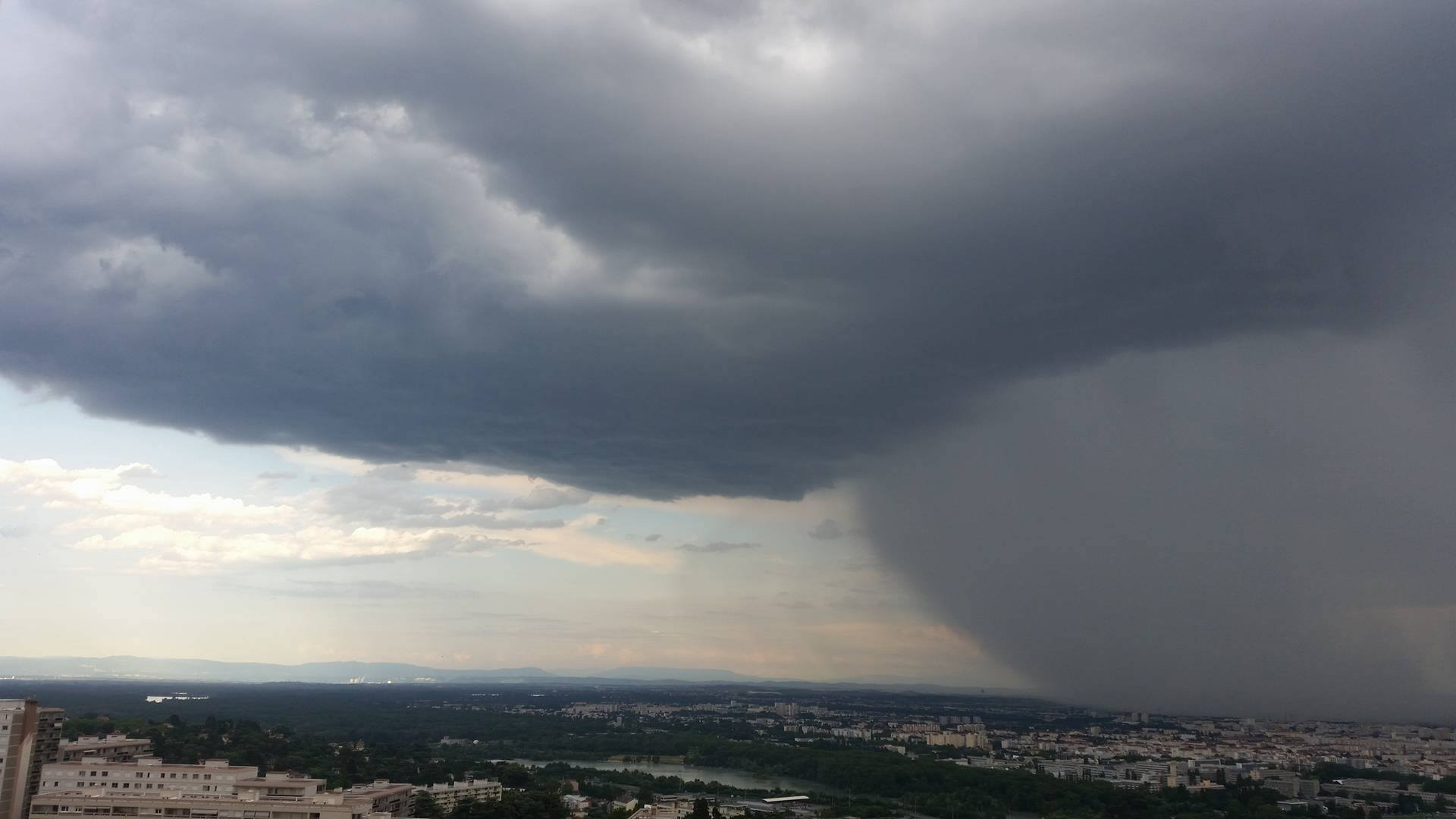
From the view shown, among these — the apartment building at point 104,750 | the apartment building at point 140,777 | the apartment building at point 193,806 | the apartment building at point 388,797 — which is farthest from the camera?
the apartment building at point 104,750

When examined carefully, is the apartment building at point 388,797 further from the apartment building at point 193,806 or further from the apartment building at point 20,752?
the apartment building at point 20,752

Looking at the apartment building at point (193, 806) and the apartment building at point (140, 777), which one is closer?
the apartment building at point (193, 806)

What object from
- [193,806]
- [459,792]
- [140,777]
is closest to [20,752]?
[140,777]

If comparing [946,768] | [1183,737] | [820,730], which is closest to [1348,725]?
[1183,737]

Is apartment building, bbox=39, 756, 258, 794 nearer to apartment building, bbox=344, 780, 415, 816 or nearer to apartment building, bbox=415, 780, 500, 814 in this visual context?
apartment building, bbox=344, 780, 415, 816

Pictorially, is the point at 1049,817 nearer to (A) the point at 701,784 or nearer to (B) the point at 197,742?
(A) the point at 701,784

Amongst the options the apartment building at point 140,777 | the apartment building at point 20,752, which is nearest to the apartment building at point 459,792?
the apartment building at point 140,777
